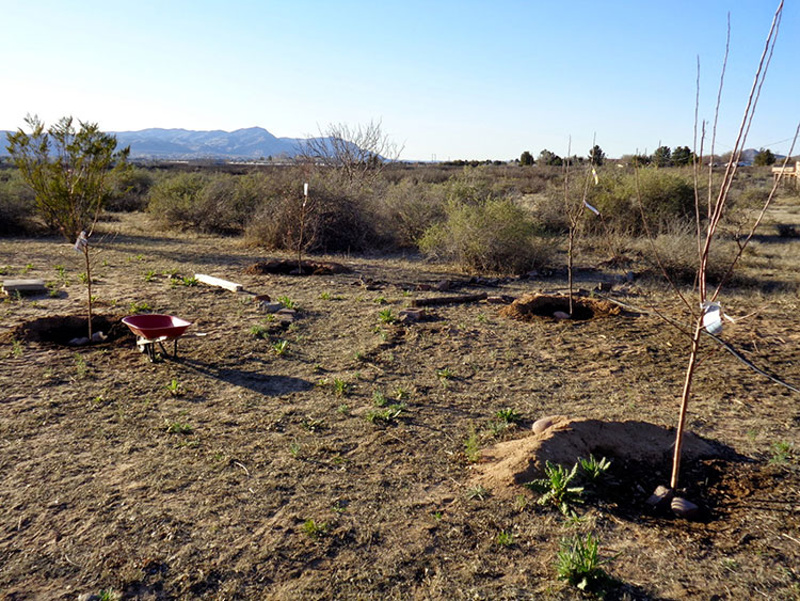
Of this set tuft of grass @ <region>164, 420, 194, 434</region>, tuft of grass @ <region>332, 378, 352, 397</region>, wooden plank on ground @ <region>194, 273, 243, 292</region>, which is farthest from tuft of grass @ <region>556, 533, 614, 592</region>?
wooden plank on ground @ <region>194, 273, 243, 292</region>

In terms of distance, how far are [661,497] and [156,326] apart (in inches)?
178

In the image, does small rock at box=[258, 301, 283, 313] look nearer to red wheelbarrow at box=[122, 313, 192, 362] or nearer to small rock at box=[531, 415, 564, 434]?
red wheelbarrow at box=[122, 313, 192, 362]

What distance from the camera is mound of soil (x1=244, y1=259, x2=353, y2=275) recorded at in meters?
9.93

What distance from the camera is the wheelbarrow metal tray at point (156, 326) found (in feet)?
17.0

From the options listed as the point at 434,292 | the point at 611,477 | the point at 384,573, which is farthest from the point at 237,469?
the point at 434,292

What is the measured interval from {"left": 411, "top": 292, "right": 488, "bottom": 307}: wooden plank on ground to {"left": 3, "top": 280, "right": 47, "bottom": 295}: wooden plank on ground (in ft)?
16.4

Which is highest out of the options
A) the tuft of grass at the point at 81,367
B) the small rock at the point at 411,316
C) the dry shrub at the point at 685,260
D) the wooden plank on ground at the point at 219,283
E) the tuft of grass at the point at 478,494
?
the dry shrub at the point at 685,260

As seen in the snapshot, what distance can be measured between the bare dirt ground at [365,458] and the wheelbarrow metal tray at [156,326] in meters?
0.30

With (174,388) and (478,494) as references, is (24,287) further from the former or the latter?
(478,494)

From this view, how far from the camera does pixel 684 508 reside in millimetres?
3066

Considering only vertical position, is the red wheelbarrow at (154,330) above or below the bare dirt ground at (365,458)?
above

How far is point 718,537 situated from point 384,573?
1624mm

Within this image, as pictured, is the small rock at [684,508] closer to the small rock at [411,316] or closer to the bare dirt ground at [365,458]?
the bare dirt ground at [365,458]


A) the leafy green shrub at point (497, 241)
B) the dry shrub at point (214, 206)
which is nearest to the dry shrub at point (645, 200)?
the leafy green shrub at point (497, 241)
